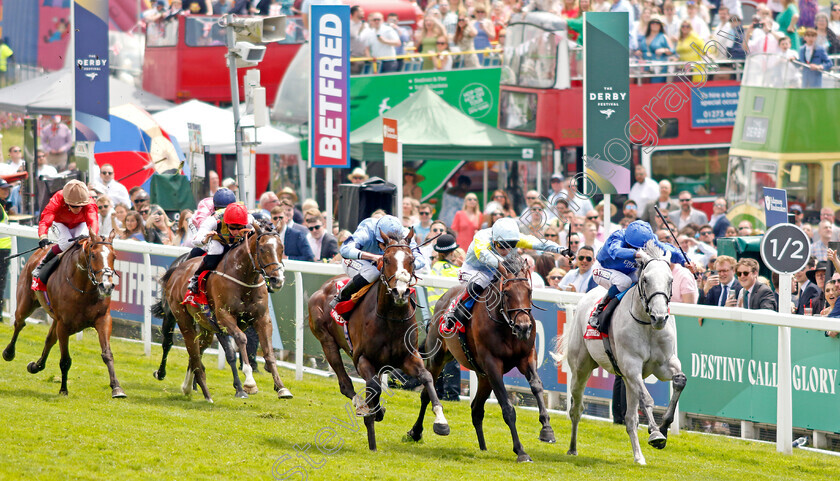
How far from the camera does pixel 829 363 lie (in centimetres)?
927

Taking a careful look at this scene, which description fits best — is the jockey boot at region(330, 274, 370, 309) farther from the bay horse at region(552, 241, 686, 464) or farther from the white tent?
the white tent

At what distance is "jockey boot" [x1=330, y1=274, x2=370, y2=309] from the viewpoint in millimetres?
9492

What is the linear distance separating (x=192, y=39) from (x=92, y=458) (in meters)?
17.3

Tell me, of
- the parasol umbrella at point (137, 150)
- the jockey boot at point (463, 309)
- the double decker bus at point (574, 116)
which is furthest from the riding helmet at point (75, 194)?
the double decker bus at point (574, 116)

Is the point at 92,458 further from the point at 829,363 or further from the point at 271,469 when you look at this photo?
the point at 829,363

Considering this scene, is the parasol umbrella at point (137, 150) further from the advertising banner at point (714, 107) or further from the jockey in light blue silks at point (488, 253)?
the jockey in light blue silks at point (488, 253)

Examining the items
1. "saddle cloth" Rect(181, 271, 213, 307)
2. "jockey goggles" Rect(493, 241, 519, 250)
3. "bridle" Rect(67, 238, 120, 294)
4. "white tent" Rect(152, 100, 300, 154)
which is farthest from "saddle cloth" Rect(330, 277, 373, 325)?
"white tent" Rect(152, 100, 300, 154)

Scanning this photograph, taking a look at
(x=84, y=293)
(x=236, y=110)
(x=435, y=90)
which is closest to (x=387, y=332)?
(x=84, y=293)

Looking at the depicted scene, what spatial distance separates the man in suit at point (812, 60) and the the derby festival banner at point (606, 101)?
5.14 meters

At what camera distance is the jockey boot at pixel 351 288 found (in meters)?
9.49

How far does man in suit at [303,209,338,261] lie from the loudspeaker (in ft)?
5.19

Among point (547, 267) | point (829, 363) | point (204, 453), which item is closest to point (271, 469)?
point (204, 453)

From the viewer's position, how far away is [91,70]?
15.9 metres

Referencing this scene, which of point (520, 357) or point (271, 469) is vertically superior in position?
point (520, 357)
